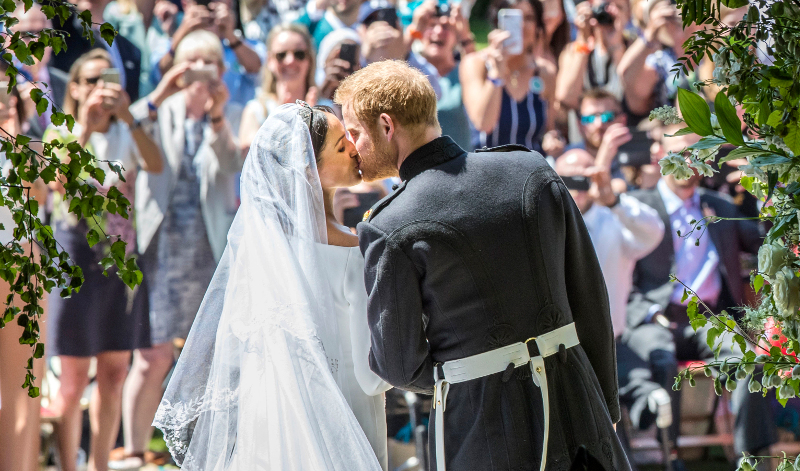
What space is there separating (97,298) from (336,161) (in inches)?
103

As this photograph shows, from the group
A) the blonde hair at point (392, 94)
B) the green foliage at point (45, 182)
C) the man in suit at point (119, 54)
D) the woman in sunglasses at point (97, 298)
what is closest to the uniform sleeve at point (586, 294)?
the blonde hair at point (392, 94)

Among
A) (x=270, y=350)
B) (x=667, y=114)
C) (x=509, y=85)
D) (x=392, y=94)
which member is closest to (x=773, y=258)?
(x=667, y=114)

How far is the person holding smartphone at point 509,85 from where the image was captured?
4328mm

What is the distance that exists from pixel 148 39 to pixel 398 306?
338 cm

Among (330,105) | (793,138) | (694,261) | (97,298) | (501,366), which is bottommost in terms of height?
(501,366)

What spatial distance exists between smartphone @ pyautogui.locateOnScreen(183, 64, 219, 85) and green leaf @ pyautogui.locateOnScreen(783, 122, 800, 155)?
374cm

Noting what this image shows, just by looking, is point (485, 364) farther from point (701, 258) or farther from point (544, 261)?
point (701, 258)

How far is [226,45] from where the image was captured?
434cm

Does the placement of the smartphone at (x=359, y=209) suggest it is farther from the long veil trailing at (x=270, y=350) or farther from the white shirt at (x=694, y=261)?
the long veil trailing at (x=270, y=350)

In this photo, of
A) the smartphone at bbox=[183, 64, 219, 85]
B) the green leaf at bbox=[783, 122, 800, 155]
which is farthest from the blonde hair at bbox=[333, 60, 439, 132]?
the smartphone at bbox=[183, 64, 219, 85]

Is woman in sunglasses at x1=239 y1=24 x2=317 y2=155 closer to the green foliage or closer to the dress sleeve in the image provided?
the dress sleeve

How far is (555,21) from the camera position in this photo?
4398 millimetres

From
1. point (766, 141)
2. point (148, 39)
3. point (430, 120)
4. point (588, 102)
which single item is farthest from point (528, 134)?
point (766, 141)

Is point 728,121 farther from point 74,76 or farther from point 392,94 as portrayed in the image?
point 74,76
